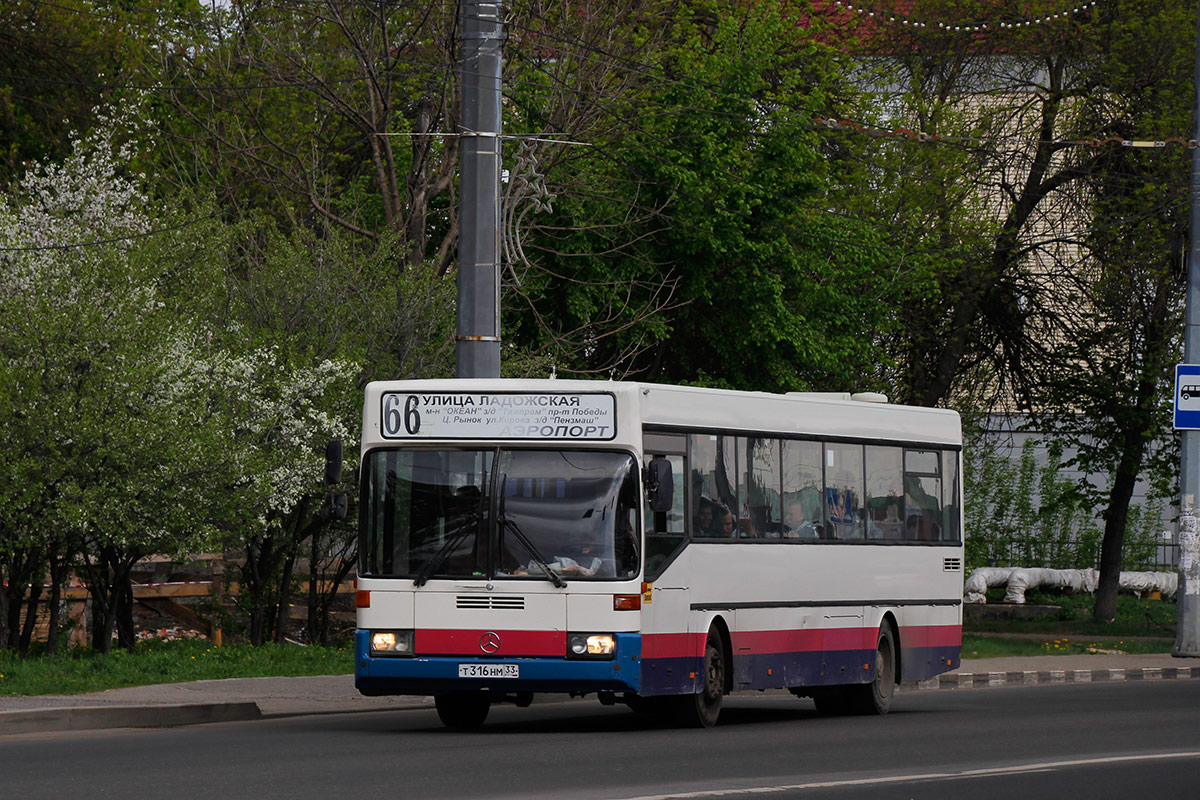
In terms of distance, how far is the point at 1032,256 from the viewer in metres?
36.8

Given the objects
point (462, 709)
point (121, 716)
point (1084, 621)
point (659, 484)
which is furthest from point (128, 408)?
point (1084, 621)

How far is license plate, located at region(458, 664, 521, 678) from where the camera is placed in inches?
619

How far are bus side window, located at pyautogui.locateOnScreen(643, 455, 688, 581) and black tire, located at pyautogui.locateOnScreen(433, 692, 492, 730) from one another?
1.89 metres

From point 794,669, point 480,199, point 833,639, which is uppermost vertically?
point 480,199

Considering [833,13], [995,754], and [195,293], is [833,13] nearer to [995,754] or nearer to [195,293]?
[195,293]

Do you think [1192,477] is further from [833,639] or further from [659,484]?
[659,484]

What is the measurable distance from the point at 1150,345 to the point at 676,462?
2053 centimetres

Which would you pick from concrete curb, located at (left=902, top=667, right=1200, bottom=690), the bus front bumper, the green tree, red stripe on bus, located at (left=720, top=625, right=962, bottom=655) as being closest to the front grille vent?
the bus front bumper

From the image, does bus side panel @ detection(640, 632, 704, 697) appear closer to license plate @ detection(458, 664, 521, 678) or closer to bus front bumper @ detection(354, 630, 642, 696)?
bus front bumper @ detection(354, 630, 642, 696)

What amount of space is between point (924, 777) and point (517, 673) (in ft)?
13.7

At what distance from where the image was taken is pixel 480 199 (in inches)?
738

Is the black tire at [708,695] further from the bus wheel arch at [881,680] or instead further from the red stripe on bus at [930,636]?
the red stripe on bus at [930,636]

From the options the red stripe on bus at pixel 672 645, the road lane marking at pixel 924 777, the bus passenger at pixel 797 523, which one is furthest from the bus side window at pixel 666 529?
the road lane marking at pixel 924 777

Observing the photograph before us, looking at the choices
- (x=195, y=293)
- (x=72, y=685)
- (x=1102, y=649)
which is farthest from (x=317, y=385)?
(x=1102, y=649)
